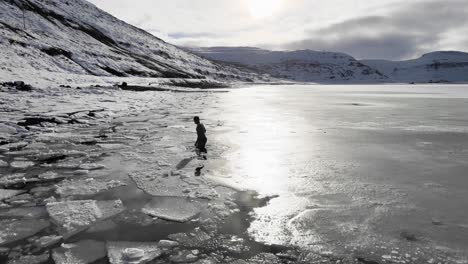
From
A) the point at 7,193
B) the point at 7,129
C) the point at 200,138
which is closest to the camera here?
the point at 7,193

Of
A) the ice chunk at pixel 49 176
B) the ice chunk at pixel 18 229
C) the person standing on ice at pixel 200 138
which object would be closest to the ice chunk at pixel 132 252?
the ice chunk at pixel 18 229

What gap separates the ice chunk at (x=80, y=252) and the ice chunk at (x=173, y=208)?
119 cm

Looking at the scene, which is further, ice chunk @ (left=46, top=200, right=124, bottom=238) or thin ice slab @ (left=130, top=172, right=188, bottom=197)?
thin ice slab @ (left=130, top=172, right=188, bottom=197)

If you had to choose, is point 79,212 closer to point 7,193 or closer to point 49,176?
point 7,193

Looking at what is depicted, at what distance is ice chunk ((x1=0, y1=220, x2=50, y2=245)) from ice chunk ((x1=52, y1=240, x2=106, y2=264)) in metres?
0.73

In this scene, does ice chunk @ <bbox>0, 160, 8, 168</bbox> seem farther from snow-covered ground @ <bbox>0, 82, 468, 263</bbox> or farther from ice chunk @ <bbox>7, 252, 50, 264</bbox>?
ice chunk @ <bbox>7, 252, 50, 264</bbox>

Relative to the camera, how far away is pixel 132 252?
4.34m

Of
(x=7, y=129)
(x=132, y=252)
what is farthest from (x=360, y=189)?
(x=7, y=129)

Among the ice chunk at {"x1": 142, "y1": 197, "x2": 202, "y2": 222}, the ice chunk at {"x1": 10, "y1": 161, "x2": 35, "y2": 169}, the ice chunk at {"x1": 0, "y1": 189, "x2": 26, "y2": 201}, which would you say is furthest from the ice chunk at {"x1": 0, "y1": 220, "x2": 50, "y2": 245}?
the ice chunk at {"x1": 10, "y1": 161, "x2": 35, "y2": 169}

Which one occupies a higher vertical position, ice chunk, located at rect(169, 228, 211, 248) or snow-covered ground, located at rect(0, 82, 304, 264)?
snow-covered ground, located at rect(0, 82, 304, 264)

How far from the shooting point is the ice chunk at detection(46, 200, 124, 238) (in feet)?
16.6

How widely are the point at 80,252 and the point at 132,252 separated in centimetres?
64

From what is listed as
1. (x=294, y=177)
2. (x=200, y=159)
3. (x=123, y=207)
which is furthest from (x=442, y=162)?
(x=123, y=207)

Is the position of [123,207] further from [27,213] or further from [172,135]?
[172,135]
